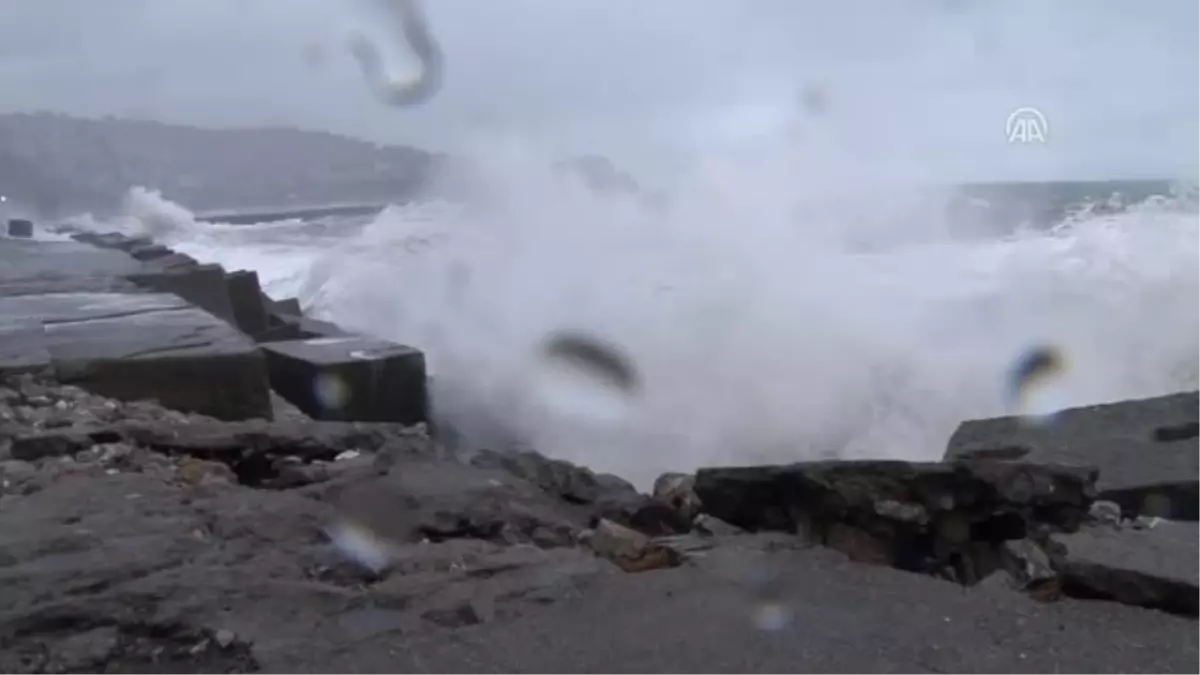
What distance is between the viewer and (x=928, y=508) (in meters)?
2.79

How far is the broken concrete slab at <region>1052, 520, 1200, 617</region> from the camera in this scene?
97.1 inches

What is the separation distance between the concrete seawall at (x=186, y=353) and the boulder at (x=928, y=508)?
2.02 m

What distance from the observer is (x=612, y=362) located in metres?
10.3

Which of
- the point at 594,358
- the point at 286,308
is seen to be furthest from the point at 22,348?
the point at 594,358

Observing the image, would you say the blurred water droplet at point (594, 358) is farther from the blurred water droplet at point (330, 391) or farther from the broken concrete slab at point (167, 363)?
the broken concrete slab at point (167, 363)

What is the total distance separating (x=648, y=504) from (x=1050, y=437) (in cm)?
244

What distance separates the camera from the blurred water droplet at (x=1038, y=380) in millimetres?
8870

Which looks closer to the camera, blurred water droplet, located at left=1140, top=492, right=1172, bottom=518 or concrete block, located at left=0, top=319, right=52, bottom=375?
blurred water droplet, located at left=1140, top=492, right=1172, bottom=518

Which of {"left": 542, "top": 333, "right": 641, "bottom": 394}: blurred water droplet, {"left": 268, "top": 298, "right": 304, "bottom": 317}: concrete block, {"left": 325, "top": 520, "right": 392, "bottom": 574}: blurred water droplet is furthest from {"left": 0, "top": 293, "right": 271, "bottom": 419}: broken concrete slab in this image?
{"left": 542, "top": 333, "right": 641, "bottom": 394}: blurred water droplet

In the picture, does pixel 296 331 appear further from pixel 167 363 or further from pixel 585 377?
pixel 167 363

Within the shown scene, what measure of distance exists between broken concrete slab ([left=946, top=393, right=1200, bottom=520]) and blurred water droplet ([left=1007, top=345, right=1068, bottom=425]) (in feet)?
11.0

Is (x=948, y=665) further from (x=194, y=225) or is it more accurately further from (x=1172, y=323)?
Answer: (x=194, y=225)

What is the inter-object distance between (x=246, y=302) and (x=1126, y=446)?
5429 millimetres

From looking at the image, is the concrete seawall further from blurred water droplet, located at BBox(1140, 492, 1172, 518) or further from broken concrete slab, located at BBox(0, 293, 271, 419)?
blurred water droplet, located at BBox(1140, 492, 1172, 518)
